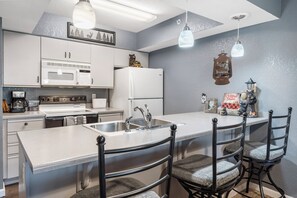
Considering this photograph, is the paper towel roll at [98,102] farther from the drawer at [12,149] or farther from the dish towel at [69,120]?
the drawer at [12,149]

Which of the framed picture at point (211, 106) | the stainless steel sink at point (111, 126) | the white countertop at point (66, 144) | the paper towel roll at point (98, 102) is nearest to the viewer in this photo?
the white countertop at point (66, 144)

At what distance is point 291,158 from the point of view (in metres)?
2.21

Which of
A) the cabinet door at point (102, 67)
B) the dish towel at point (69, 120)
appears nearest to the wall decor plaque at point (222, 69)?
the cabinet door at point (102, 67)

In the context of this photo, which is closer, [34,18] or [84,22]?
[84,22]

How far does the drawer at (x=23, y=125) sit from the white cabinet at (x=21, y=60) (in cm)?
58

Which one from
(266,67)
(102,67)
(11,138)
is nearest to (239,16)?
(266,67)

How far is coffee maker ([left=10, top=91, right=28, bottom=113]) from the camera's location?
9.43 feet

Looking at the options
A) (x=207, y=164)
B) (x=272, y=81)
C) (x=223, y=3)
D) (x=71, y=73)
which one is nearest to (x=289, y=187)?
(x=272, y=81)

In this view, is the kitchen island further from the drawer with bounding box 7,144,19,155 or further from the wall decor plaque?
the wall decor plaque

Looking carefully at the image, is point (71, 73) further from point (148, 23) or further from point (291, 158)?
point (291, 158)

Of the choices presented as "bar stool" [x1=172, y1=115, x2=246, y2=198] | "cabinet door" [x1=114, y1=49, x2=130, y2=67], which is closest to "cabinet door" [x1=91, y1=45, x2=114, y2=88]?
"cabinet door" [x1=114, y1=49, x2=130, y2=67]

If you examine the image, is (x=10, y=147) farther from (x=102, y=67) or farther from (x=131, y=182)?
(x=131, y=182)

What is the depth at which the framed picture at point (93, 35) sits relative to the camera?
10.8 feet

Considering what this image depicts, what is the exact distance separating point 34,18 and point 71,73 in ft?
3.68
